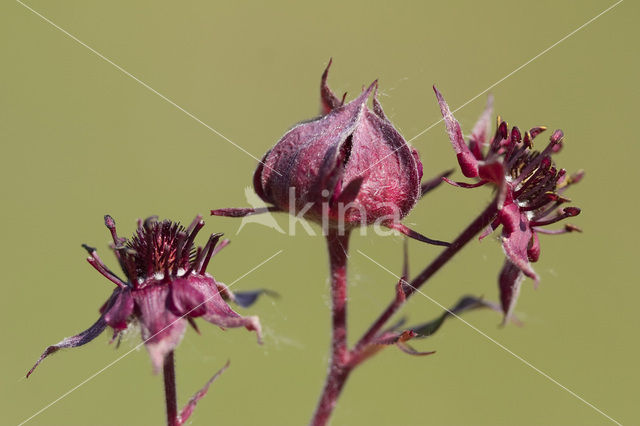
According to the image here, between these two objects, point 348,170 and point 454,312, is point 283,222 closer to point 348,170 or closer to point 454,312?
point 454,312

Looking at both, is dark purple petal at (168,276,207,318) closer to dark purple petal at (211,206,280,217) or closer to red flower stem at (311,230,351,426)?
dark purple petal at (211,206,280,217)

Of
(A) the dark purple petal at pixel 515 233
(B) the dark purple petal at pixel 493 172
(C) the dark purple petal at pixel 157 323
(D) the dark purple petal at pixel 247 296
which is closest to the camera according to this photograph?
(C) the dark purple petal at pixel 157 323

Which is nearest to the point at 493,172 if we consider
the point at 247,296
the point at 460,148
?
the point at 460,148

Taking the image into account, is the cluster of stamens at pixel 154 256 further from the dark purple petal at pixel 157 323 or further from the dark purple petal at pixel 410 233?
the dark purple petal at pixel 410 233

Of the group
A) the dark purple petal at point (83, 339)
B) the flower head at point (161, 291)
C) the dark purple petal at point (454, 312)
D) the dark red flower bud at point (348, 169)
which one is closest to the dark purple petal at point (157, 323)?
the flower head at point (161, 291)

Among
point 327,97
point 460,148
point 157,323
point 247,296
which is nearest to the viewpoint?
point 157,323

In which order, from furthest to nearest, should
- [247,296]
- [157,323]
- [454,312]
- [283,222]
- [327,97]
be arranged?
[283,222], [454,312], [247,296], [327,97], [157,323]
